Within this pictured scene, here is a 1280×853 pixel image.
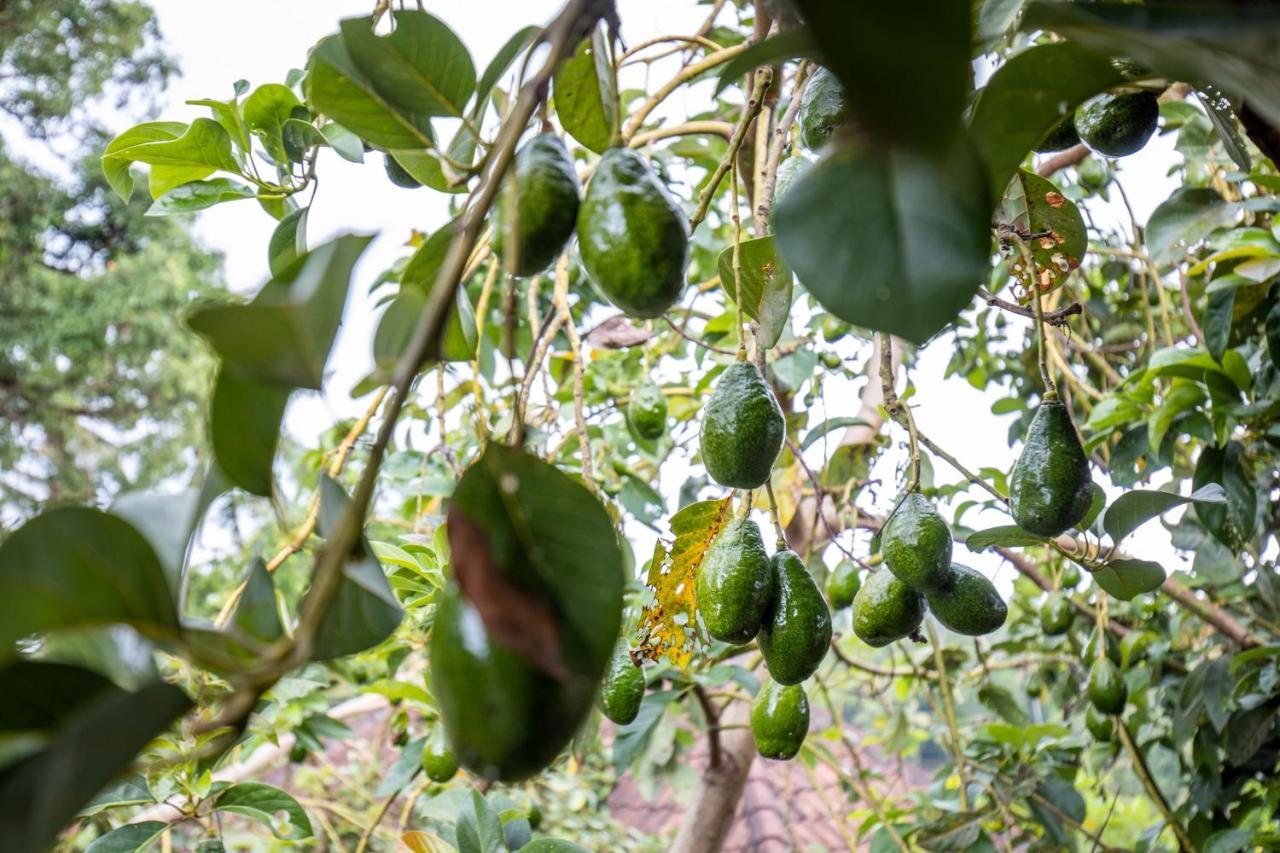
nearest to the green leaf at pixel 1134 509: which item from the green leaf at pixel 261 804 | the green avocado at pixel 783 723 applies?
the green avocado at pixel 783 723

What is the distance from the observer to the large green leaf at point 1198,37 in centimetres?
21

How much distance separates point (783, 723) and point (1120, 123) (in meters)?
0.43

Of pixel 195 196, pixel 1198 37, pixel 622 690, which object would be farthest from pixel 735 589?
pixel 195 196

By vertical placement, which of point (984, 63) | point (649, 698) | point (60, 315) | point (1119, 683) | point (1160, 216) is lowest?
point (649, 698)

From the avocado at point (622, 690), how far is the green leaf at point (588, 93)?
365mm

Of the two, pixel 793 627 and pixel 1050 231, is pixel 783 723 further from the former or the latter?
pixel 1050 231

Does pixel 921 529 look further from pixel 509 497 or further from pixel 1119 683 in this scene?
pixel 1119 683

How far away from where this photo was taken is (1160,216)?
3.26ft

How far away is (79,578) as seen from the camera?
0.25m

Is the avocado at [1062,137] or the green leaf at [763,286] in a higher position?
the avocado at [1062,137]

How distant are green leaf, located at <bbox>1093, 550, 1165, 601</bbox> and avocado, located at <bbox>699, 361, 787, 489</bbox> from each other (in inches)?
11.1

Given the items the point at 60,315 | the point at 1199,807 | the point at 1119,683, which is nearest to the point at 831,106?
the point at 1119,683

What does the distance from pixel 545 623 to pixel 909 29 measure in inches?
6.9

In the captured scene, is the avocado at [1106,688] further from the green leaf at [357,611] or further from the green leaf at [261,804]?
the green leaf at [357,611]
